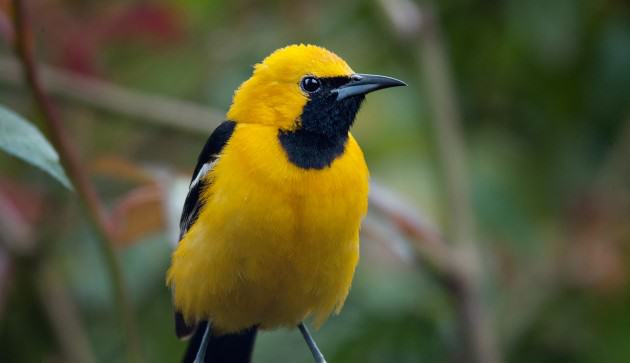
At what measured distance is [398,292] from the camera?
4707 mm

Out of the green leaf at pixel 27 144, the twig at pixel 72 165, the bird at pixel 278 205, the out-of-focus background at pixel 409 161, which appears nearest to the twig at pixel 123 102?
the out-of-focus background at pixel 409 161

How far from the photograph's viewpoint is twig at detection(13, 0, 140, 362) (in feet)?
9.39

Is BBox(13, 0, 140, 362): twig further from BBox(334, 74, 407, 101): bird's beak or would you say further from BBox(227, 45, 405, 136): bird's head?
BBox(334, 74, 407, 101): bird's beak

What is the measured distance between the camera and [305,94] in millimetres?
3352

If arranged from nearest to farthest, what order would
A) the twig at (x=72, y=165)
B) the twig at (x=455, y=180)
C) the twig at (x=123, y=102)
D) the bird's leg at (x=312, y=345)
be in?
the twig at (x=72, y=165) → the bird's leg at (x=312, y=345) → the twig at (x=455, y=180) → the twig at (x=123, y=102)

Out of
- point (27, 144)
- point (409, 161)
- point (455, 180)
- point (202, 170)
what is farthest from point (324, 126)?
point (409, 161)

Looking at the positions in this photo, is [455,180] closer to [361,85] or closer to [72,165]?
[361,85]

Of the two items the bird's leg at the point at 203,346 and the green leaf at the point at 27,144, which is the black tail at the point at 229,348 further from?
the green leaf at the point at 27,144

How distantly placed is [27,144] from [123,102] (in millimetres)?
1882

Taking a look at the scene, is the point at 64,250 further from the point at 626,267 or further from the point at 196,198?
the point at 626,267

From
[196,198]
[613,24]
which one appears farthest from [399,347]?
[613,24]

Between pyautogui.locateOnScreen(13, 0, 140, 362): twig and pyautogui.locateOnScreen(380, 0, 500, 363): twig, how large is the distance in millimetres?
1304

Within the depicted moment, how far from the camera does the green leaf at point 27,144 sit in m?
2.24

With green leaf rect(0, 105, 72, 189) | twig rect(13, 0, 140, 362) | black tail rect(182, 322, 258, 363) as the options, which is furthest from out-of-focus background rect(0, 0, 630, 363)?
green leaf rect(0, 105, 72, 189)
